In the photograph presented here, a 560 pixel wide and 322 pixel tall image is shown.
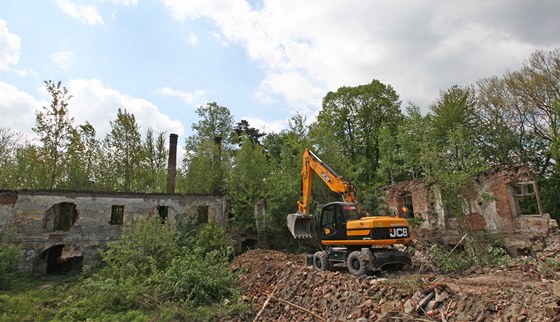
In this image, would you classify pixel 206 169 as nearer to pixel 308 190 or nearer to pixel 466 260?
pixel 308 190

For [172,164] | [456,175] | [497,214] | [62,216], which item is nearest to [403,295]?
[456,175]

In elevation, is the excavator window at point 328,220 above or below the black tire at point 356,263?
above

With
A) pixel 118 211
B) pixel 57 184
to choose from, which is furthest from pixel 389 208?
pixel 57 184

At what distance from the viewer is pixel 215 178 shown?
20.5 meters

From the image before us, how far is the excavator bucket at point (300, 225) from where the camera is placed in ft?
35.9

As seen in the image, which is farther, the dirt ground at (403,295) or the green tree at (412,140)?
the green tree at (412,140)

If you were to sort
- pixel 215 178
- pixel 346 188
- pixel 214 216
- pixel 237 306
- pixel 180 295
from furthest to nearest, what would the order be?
1. pixel 215 178
2. pixel 214 216
3. pixel 346 188
4. pixel 180 295
5. pixel 237 306

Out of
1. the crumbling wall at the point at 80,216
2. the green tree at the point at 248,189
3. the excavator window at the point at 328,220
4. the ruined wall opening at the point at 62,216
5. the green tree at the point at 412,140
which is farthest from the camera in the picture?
the green tree at the point at 412,140

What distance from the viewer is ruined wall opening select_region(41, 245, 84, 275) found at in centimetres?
1496

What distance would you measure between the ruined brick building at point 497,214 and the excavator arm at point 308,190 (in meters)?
3.27

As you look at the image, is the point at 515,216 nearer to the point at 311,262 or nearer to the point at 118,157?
the point at 311,262

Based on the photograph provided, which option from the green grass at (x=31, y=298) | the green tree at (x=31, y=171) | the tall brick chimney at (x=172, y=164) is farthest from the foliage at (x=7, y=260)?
the tall brick chimney at (x=172, y=164)

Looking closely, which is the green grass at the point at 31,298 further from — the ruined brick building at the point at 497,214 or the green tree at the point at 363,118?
the green tree at the point at 363,118

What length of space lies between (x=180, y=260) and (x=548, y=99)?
70.7ft
